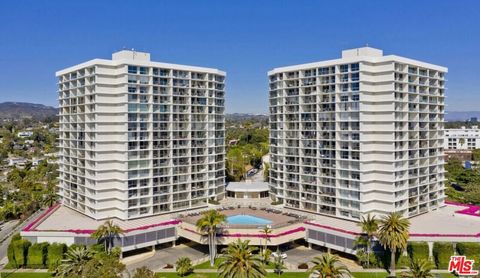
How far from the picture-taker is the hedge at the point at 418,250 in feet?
178

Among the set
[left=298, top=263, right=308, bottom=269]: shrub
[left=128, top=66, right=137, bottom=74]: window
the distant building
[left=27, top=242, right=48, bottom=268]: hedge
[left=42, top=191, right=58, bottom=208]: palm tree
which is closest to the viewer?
[left=298, top=263, right=308, bottom=269]: shrub

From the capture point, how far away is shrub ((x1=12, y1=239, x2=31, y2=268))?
56.1 metres

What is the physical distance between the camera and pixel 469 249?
5359 centimetres

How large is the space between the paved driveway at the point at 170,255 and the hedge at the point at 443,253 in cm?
3331

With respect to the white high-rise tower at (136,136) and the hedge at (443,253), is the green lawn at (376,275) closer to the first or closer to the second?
the hedge at (443,253)

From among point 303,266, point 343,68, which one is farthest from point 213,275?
point 343,68

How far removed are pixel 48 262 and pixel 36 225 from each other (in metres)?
7.54

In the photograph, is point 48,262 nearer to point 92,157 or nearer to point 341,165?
point 92,157

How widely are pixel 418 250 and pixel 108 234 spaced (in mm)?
43872

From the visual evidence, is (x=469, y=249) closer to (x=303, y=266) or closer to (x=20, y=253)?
(x=303, y=266)

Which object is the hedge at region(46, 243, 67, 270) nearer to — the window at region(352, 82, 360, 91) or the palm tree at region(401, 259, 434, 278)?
the palm tree at region(401, 259, 434, 278)

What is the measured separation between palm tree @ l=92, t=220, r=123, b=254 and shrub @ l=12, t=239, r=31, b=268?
10.5 meters

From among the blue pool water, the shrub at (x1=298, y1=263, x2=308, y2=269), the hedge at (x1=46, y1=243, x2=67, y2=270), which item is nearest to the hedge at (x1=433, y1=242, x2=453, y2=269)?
the shrub at (x1=298, y1=263, x2=308, y2=269)

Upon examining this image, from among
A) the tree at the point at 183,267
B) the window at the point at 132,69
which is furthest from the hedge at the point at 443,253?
the window at the point at 132,69
